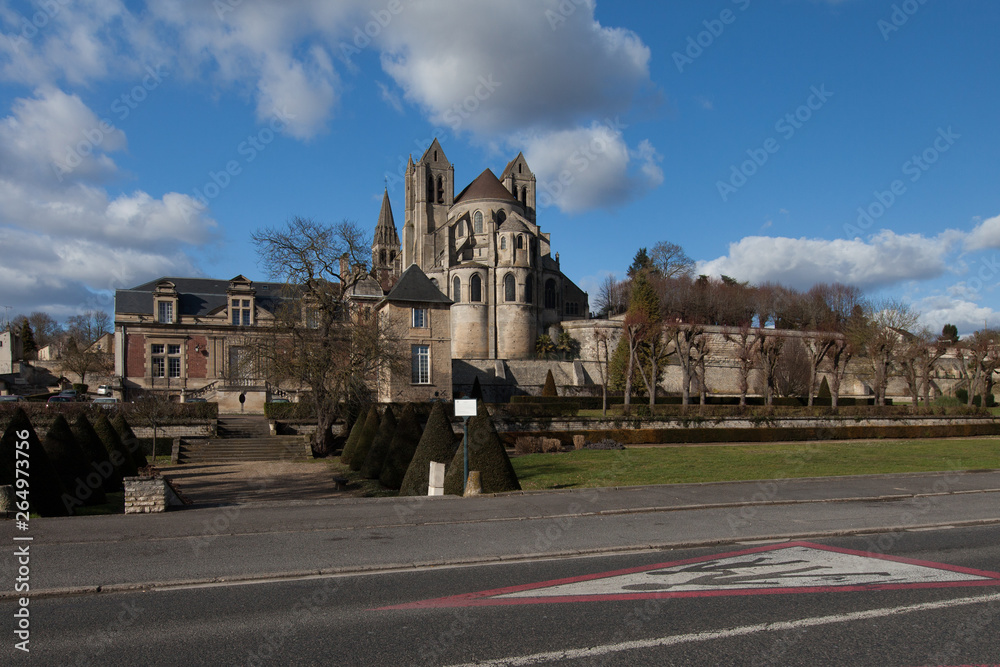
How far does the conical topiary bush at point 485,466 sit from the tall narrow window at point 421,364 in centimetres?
2489

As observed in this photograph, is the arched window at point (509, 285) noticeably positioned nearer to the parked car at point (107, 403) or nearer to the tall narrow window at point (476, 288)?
the tall narrow window at point (476, 288)

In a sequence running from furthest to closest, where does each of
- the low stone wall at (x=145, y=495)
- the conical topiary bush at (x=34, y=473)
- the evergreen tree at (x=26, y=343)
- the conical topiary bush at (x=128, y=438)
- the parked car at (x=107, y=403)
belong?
the evergreen tree at (x=26, y=343) < the parked car at (x=107, y=403) < the conical topiary bush at (x=128, y=438) < the conical topiary bush at (x=34, y=473) < the low stone wall at (x=145, y=495)

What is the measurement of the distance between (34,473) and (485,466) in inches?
323

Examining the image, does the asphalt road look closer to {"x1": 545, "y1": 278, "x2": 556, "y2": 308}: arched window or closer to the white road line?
the white road line

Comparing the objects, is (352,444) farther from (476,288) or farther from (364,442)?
(476,288)

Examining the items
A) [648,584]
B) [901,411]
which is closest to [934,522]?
[648,584]

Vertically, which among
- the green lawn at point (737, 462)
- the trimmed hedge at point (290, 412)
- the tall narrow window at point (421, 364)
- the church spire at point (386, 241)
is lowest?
the green lawn at point (737, 462)

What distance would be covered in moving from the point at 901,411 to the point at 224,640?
1570 inches

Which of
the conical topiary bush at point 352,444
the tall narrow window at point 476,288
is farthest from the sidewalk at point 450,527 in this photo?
the tall narrow window at point 476,288

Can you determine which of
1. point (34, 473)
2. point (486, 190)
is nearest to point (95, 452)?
point (34, 473)

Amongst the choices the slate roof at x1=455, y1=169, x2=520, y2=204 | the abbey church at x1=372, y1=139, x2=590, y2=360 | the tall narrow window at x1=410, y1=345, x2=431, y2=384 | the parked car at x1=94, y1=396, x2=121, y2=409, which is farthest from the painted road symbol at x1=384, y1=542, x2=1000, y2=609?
the slate roof at x1=455, y1=169, x2=520, y2=204

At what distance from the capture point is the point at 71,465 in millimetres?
15344

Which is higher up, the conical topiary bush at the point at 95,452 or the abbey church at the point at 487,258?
the abbey church at the point at 487,258

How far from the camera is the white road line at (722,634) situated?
5.16m
